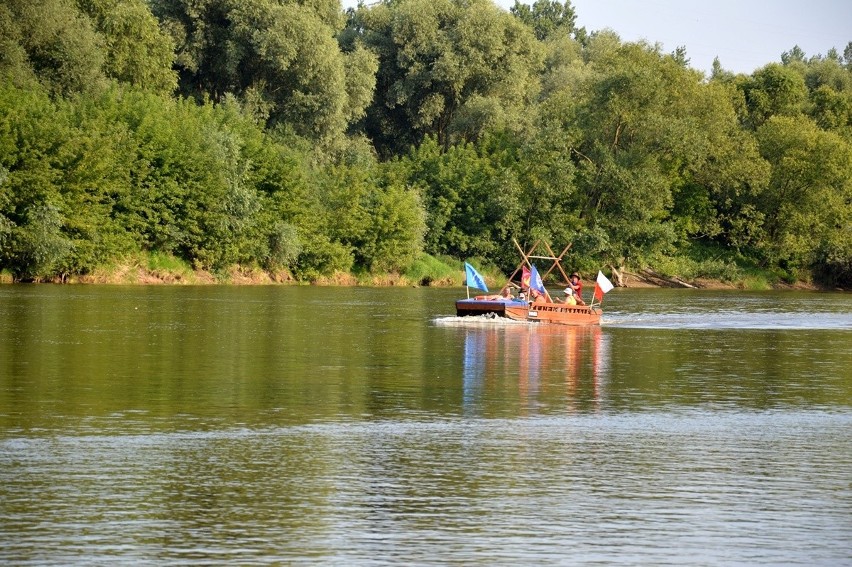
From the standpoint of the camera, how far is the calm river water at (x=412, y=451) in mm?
17031

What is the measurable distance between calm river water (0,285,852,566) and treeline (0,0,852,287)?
4131 cm

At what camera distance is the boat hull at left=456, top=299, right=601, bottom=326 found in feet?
198

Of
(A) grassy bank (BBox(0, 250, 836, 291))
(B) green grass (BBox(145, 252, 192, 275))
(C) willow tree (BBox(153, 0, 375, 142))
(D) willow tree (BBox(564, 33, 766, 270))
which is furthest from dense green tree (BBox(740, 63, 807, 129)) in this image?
(B) green grass (BBox(145, 252, 192, 275))

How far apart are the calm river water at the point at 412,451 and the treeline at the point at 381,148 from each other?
41.3 m

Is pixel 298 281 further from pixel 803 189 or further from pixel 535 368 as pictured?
pixel 535 368

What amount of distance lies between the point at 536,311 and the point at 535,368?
21.5 m

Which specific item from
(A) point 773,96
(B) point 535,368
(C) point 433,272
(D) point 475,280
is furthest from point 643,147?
(B) point 535,368

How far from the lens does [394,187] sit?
355ft

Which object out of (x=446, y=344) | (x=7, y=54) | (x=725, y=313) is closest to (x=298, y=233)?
(x=7, y=54)

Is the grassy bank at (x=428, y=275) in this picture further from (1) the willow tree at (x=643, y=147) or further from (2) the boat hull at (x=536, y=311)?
(2) the boat hull at (x=536, y=311)

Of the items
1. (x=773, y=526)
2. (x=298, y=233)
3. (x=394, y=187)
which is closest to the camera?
(x=773, y=526)

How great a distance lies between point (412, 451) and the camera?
77.0 feet

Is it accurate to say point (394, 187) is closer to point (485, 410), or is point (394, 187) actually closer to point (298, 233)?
point (298, 233)

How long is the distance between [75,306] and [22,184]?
2299 cm
